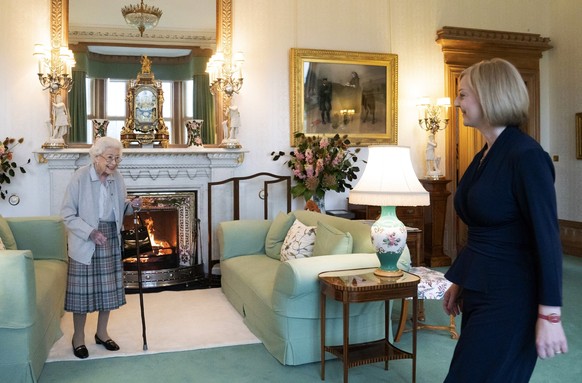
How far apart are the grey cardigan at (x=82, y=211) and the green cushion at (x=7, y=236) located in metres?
1.12

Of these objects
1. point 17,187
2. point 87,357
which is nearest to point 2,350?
point 87,357

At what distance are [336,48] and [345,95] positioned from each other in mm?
576

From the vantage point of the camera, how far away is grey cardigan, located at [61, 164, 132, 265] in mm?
3539

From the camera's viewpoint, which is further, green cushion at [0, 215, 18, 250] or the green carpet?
green cushion at [0, 215, 18, 250]

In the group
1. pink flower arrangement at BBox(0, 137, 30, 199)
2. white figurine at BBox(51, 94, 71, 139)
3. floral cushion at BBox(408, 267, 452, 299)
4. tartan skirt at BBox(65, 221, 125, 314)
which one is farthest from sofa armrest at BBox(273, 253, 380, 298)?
pink flower arrangement at BBox(0, 137, 30, 199)

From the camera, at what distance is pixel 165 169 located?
605cm

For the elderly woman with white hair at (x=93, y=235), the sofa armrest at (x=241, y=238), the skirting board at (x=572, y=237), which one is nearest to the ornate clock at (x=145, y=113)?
the sofa armrest at (x=241, y=238)

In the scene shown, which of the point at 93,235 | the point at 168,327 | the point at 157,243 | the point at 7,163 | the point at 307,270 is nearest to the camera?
the point at 307,270

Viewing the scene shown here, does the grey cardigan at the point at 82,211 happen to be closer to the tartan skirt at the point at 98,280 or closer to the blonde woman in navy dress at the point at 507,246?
the tartan skirt at the point at 98,280

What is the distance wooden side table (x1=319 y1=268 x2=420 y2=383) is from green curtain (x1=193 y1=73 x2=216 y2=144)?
334 cm

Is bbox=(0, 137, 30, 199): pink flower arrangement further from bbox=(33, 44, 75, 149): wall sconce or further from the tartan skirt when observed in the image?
the tartan skirt

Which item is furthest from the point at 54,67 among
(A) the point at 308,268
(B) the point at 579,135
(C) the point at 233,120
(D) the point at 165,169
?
(B) the point at 579,135

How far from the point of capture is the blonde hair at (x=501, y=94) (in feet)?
5.38

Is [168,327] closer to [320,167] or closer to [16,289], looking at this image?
[16,289]
